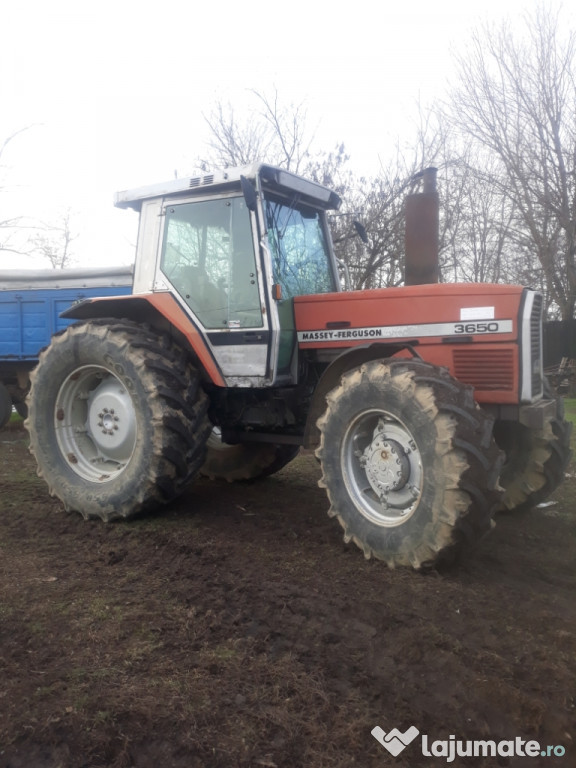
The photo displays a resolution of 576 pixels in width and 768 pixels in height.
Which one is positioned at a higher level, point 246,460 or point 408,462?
point 408,462

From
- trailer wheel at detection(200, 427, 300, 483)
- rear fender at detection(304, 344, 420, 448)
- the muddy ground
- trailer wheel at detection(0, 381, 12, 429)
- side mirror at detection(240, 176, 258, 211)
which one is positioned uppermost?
side mirror at detection(240, 176, 258, 211)

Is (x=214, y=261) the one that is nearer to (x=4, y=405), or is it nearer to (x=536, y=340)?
(x=536, y=340)

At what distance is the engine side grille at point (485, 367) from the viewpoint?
4.22 m

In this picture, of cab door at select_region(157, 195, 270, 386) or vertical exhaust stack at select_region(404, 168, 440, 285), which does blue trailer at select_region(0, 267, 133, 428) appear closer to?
cab door at select_region(157, 195, 270, 386)

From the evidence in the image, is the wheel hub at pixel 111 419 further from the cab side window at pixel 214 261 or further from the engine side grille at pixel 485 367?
the engine side grille at pixel 485 367

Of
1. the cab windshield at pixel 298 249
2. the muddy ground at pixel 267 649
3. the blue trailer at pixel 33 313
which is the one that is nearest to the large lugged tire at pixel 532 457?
the muddy ground at pixel 267 649

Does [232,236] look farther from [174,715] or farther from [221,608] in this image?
[174,715]

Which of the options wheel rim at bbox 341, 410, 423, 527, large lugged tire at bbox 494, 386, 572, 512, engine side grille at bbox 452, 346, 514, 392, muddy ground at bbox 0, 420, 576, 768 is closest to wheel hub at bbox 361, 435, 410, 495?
wheel rim at bbox 341, 410, 423, 527

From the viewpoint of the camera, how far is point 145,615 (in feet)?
10.9

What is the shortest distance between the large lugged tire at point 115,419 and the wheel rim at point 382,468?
126 centimetres

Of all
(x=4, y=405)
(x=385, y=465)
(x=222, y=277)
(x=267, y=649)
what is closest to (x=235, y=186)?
(x=222, y=277)

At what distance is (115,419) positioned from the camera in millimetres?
5301

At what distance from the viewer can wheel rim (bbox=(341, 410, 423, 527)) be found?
13.3ft

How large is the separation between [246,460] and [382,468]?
2391mm
